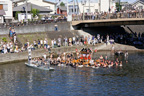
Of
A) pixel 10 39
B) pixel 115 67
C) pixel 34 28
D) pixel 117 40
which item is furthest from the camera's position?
pixel 117 40

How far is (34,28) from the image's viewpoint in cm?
6731

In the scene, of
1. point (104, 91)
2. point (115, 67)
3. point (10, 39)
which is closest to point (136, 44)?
point (115, 67)

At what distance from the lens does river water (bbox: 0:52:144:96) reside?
125ft

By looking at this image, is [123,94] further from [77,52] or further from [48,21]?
[48,21]

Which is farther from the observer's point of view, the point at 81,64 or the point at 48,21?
the point at 48,21

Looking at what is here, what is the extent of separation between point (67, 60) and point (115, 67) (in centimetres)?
843

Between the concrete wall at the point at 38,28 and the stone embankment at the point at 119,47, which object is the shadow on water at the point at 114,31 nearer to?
the stone embankment at the point at 119,47

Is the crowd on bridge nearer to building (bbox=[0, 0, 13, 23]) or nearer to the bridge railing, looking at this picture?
the bridge railing

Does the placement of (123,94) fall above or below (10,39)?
below

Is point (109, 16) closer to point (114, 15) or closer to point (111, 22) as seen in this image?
point (114, 15)

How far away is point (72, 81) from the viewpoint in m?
42.9

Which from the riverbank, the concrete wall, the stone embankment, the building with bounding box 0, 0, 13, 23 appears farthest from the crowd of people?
the building with bounding box 0, 0, 13, 23

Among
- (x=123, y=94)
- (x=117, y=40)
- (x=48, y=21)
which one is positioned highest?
(x=48, y=21)

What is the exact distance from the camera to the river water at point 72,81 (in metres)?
38.0
